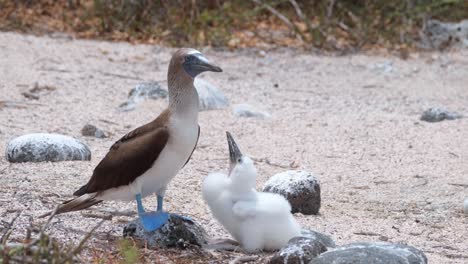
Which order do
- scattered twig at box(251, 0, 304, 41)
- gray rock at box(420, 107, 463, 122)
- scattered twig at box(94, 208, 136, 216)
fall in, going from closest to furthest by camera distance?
scattered twig at box(94, 208, 136, 216)
gray rock at box(420, 107, 463, 122)
scattered twig at box(251, 0, 304, 41)

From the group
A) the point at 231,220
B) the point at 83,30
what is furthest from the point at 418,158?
the point at 83,30

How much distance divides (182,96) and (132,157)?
32 centimetres

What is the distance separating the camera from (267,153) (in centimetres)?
616

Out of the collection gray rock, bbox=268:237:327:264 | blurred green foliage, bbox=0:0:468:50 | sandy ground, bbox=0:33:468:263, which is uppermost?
blurred green foliage, bbox=0:0:468:50

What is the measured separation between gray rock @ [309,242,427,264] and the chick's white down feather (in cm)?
38

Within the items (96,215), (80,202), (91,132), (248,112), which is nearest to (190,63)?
(80,202)

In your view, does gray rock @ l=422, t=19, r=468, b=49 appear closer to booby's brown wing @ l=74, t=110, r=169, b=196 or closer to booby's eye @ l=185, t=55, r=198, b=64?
booby's eye @ l=185, t=55, r=198, b=64

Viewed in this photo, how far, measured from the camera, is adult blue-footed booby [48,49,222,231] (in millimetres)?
3893

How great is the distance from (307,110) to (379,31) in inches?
116

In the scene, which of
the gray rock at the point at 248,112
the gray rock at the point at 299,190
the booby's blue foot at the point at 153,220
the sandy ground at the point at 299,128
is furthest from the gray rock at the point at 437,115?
the booby's blue foot at the point at 153,220

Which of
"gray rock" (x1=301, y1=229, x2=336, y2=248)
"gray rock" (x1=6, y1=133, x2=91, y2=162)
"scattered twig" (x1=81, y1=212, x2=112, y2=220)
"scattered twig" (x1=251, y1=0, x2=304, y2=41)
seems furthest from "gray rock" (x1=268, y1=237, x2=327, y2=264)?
"scattered twig" (x1=251, y1=0, x2=304, y2=41)

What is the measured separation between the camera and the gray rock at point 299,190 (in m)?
4.70

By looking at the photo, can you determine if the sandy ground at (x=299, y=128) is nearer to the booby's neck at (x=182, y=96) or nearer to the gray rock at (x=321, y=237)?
the gray rock at (x=321, y=237)

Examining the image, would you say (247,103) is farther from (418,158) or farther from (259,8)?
(259,8)
